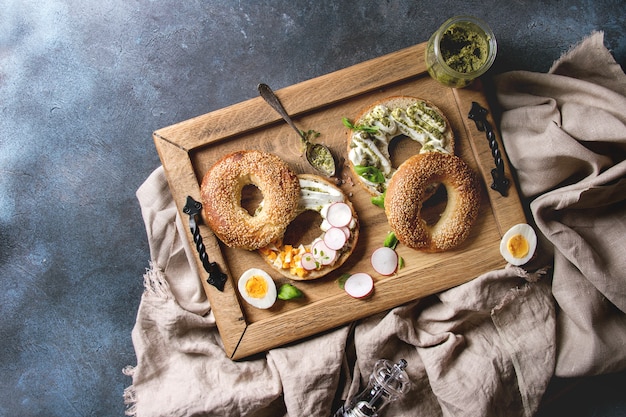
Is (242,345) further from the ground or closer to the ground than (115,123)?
closer to the ground

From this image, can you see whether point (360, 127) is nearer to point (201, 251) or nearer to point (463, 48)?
point (463, 48)

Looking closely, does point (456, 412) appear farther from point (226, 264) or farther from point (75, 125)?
point (75, 125)

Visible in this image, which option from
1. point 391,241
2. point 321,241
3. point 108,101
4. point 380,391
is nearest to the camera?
point 380,391

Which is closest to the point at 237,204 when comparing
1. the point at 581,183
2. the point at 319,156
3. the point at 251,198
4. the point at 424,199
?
the point at 251,198

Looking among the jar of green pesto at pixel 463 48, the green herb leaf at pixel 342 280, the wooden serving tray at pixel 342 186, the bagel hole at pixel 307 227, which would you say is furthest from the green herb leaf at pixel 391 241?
the jar of green pesto at pixel 463 48

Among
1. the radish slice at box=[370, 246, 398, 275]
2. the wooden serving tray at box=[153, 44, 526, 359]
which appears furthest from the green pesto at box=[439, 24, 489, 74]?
the radish slice at box=[370, 246, 398, 275]

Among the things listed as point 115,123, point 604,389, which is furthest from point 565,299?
point 115,123
